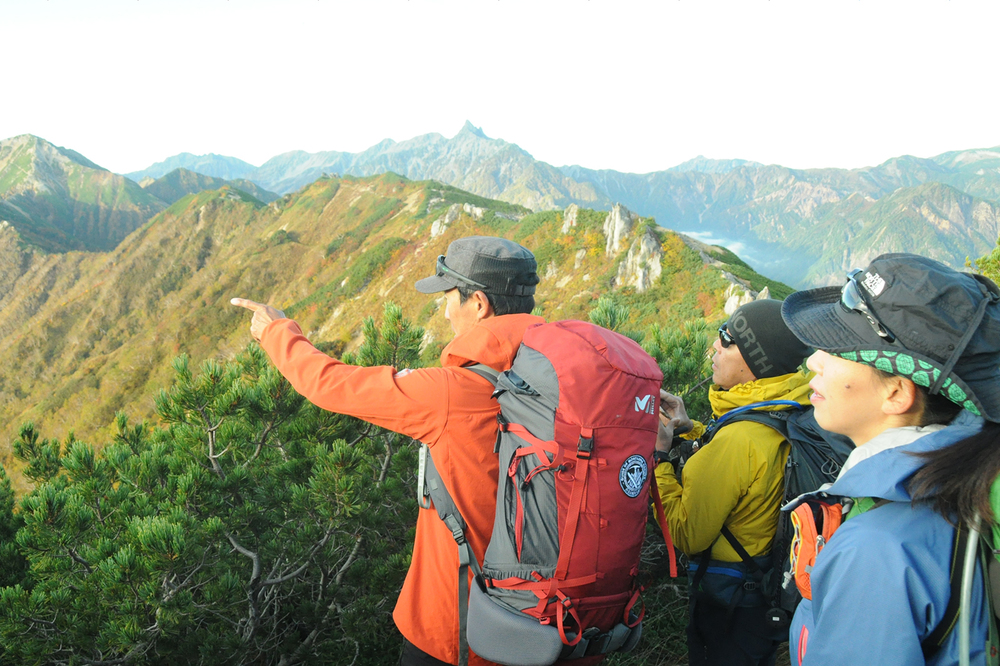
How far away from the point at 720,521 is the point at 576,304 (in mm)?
33914

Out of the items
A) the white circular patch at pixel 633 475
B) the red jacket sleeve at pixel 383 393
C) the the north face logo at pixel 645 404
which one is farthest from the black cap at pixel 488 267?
the white circular patch at pixel 633 475

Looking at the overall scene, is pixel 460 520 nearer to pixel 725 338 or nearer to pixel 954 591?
pixel 954 591

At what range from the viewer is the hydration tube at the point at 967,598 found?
101cm

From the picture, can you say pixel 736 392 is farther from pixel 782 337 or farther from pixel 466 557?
pixel 466 557

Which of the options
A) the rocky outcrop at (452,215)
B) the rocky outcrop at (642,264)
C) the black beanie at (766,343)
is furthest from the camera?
the rocky outcrop at (452,215)

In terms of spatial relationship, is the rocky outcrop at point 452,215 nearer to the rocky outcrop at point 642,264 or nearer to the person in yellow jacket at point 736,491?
the rocky outcrop at point 642,264

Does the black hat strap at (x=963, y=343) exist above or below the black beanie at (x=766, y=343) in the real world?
above

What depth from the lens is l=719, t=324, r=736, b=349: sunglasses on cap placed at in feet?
8.74

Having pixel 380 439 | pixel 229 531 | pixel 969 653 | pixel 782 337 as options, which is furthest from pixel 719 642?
pixel 229 531

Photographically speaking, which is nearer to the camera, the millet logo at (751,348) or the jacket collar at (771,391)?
the jacket collar at (771,391)

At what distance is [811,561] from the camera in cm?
144

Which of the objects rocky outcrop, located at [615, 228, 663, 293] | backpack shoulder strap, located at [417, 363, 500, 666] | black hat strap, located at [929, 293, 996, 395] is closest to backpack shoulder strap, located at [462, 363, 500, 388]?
backpack shoulder strap, located at [417, 363, 500, 666]

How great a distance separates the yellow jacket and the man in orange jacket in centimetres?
93

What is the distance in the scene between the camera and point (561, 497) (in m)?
1.71
